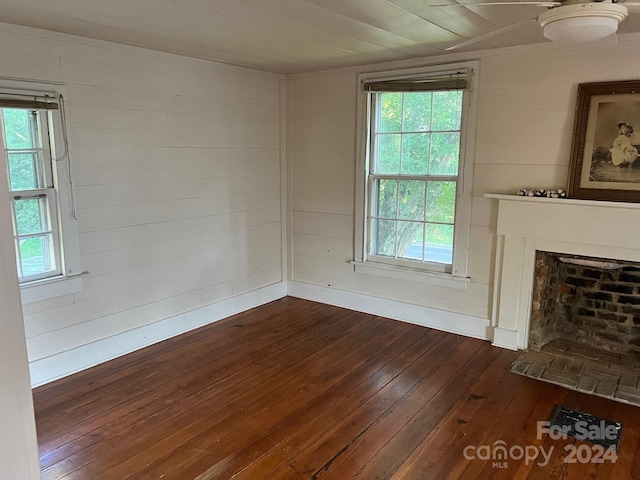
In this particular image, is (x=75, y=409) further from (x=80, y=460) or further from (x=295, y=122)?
(x=295, y=122)

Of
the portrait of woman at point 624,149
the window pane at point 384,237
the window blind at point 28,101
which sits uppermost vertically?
the window blind at point 28,101

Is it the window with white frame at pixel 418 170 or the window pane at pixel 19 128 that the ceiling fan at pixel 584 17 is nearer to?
the window with white frame at pixel 418 170

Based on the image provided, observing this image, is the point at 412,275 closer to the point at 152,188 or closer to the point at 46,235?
the point at 152,188

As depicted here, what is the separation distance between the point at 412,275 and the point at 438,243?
370 mm

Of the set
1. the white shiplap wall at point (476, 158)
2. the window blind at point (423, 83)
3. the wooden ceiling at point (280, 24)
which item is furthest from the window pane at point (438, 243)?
the wooden ceiling at point (280, 24)

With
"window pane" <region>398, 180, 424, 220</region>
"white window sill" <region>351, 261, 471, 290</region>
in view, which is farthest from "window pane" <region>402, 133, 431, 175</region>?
"white window sill" <region>351, 261, 471, 290</region>

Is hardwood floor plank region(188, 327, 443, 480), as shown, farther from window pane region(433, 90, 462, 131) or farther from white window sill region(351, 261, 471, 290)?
window pane region(433, 90, 462, 131)

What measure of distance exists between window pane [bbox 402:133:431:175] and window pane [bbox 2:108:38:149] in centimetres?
281

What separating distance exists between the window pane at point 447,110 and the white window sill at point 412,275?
1.24 metres

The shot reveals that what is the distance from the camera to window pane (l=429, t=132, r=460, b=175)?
3.87m

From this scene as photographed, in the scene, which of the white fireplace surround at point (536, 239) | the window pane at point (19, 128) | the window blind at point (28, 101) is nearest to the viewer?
the window blind at point (28, 101)

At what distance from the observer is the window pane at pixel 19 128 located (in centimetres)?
291

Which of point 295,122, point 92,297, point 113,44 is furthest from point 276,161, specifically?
point 92,297

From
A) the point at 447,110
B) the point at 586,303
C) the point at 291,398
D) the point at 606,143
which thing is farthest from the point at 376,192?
the point at 291,398
